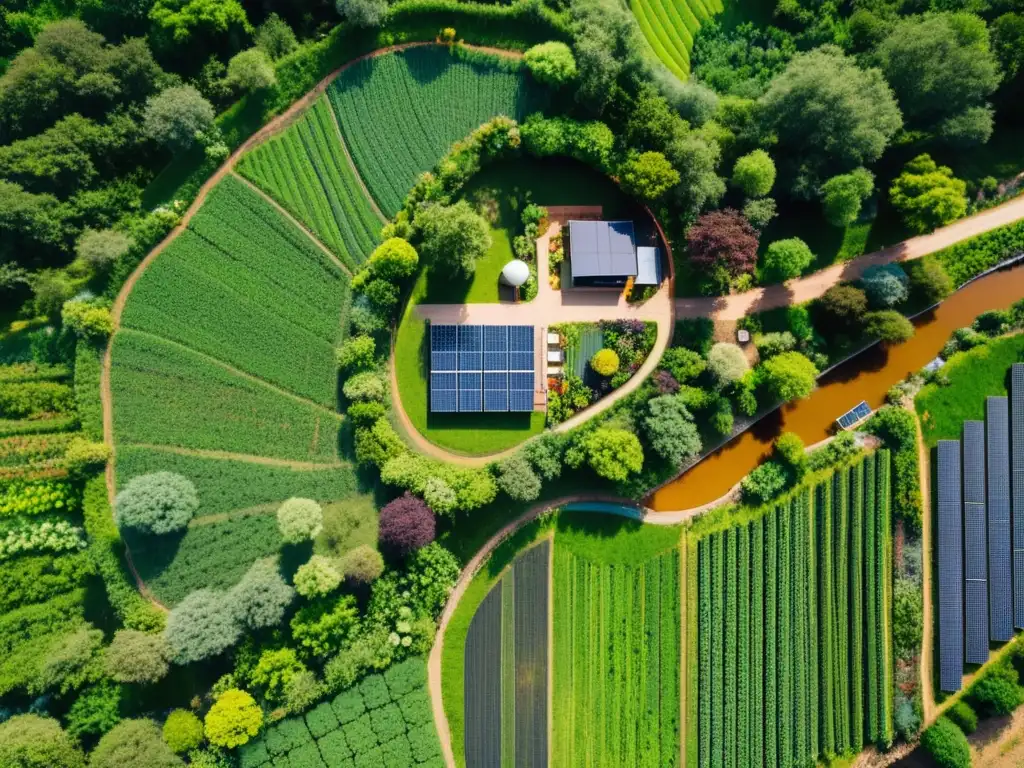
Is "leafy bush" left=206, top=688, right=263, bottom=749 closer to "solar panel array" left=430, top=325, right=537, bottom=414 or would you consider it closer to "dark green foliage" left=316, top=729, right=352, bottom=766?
"dark green foliage" left=316, top=729, right=352, bottom=766

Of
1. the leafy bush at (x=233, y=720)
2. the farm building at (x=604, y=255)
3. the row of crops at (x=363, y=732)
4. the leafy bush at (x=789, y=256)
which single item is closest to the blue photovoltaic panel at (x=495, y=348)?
the farm building at (x=604, y=255)

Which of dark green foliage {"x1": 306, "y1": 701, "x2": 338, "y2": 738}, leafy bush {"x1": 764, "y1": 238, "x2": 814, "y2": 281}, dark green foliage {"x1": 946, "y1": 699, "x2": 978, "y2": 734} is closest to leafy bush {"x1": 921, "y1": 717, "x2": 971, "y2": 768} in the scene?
dark green foliage {"x1": 946, "y1": 699, "x2": 978, "y2": 734}

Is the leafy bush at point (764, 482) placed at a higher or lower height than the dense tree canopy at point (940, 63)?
lower

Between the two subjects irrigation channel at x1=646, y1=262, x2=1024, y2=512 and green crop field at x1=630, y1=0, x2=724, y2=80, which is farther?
green crop field at x1=630, y1=0, x2=724, y2=80

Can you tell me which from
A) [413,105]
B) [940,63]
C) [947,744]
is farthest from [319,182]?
[947,744]

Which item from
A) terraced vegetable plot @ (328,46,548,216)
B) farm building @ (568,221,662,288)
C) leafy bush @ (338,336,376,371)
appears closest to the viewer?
leafy bush @ (338,336,376,371)

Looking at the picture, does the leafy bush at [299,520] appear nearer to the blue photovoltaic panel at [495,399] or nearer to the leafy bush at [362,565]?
the leafy bush at [362,565]

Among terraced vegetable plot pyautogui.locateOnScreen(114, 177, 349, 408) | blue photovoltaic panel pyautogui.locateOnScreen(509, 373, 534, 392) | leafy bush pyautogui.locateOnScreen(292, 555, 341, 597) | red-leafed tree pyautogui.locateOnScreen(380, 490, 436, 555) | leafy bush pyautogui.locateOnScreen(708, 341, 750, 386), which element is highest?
terraced vegetable plot pyautogui.locateOnScreen(114, 177, 349, 408)

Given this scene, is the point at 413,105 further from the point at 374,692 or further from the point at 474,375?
the point at 374,692
